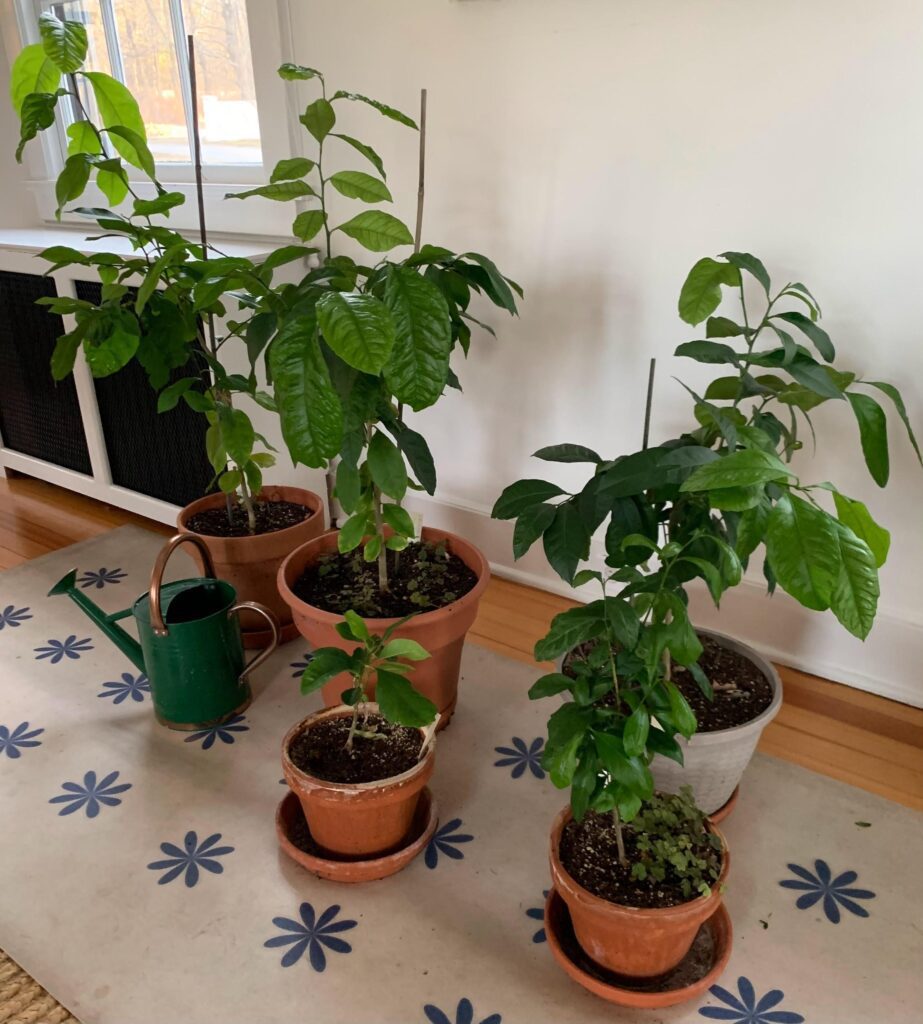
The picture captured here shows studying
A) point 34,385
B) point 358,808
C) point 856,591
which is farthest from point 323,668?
point 34,385

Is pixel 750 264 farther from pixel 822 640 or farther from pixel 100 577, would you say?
pixel 100 577

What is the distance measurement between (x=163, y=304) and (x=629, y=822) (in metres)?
1.03

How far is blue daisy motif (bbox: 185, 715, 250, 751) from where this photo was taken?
4.61ft

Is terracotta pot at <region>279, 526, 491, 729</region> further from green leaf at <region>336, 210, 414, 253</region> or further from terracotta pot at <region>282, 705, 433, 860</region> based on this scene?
green leaf at <region>336, 210, 414, 253</region>

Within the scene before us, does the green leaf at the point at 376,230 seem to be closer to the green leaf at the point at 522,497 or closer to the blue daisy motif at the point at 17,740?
the green leaf at the point at 522,497

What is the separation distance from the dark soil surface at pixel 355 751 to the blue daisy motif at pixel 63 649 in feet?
2.34

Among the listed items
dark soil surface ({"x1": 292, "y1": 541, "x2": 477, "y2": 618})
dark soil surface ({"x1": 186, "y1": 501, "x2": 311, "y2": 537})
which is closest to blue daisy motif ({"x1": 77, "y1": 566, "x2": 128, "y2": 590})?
dark soil surface ({"x1": 186, "y1": 501, "x2": 311, "y2": 537})

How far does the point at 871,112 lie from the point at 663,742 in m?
0.99

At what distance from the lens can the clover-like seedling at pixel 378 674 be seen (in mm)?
1029

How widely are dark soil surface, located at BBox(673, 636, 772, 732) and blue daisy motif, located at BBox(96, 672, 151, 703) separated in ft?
3.19

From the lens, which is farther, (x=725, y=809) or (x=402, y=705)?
(x=725, y=809)

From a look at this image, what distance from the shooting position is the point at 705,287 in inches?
42.2

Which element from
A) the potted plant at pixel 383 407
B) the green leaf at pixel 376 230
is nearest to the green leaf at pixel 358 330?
the potted plant at pixel 383 407

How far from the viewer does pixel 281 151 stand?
181cm
